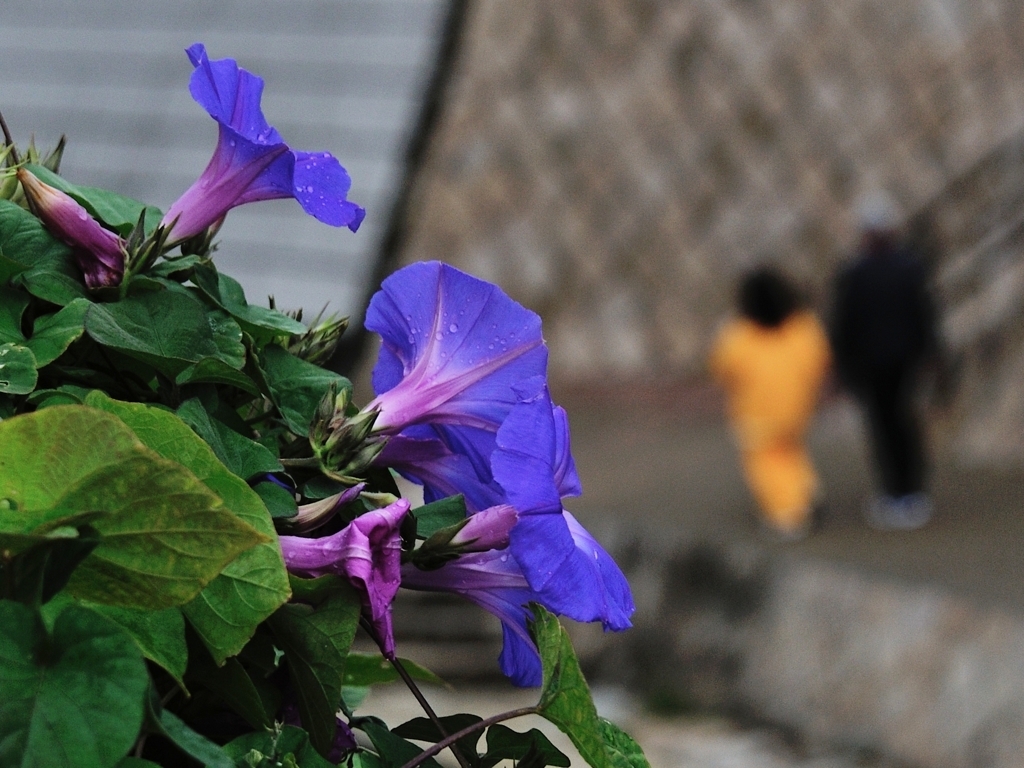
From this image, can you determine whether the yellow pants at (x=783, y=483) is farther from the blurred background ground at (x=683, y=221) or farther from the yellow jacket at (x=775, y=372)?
the blurred background ground at (x=683, y=221)

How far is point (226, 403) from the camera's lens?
62cm

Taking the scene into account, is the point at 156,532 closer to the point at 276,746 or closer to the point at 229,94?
the point at 276,746

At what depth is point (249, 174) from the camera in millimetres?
694

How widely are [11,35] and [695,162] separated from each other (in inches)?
173

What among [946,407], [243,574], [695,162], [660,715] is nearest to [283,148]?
→ [243,574]

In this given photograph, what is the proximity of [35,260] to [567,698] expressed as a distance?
291mm

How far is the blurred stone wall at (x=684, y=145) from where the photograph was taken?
8586mm

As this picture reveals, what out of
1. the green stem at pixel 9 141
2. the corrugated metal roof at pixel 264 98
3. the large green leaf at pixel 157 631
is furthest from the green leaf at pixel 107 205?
the corrugated metal roof at pixel 264 98

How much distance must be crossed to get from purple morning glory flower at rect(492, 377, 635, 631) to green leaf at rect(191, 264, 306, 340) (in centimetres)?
14

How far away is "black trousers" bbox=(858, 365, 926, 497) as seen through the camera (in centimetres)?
608

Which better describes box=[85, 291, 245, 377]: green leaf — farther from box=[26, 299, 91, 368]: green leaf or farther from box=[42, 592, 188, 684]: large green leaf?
box=[42, 592, 188, 684]: large green leaf

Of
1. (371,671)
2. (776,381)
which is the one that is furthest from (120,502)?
(776,381)

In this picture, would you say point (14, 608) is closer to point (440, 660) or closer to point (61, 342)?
point (61, 342)

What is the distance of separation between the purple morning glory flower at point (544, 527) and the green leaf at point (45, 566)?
0.57 ft
